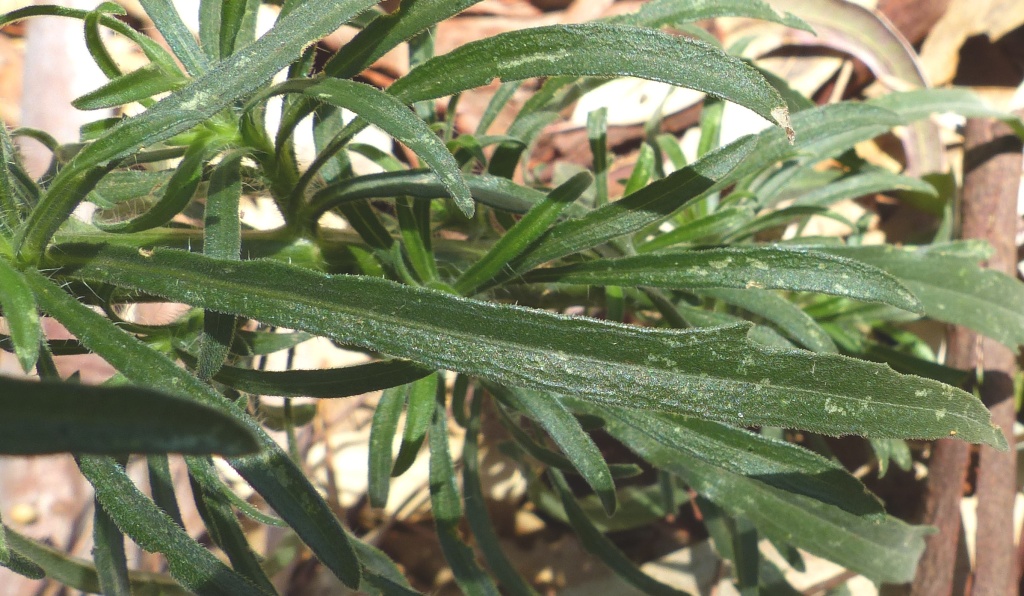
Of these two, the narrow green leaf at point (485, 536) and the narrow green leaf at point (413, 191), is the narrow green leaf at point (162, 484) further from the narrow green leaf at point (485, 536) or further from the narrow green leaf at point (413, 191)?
the narrow green leaf at point (485, 536)

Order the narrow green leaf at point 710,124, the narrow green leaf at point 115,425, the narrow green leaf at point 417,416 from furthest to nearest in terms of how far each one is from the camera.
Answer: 1. the narrow green leaf at point 710,124
2. the narrow green leaf at point 417,416
3. the narrow green leaf at point 115,425

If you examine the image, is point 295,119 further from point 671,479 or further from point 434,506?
point 671,479

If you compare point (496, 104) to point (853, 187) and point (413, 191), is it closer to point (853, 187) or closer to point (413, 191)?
point (413, 191)

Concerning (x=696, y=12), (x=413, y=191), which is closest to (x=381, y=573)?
(x=413, y=191)

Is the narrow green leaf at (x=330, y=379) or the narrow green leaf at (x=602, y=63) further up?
the narrow green leaf at (x=602, y=63)


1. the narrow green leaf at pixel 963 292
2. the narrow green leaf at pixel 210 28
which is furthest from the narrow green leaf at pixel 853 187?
the narrow green leaf at pixel 210 28

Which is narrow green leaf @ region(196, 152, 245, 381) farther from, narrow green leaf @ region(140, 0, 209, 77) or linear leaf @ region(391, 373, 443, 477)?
linear leaf @ region(391, 373, 443, 477)

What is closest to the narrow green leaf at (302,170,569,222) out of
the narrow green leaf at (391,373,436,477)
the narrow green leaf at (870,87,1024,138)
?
the narrow green leaf at (391,373,436,477)
